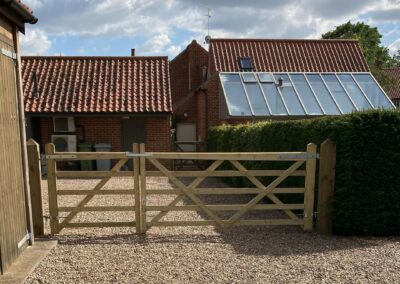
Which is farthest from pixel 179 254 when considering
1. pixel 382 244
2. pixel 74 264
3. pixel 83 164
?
pixel 83 164

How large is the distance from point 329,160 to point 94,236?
3.83m

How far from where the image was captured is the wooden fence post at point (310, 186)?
5.37 metres

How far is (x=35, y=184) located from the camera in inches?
207

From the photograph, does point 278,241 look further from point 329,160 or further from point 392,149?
point 392,149

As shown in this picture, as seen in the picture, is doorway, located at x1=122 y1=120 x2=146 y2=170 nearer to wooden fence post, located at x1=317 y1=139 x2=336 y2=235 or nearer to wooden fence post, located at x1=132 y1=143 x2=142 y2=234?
wooden fence post, located at x1=132 y1=143 x2=142 y2=234

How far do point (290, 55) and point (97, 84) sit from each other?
1124 centimetres

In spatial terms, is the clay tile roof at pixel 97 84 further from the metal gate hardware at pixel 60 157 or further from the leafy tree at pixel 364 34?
the leafy tree at pixel 364 34

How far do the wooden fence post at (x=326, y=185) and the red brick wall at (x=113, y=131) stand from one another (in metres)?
9.21

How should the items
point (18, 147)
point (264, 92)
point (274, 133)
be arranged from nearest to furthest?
1. point (18, 147)
2. point (274, 133)
3. point (264, 92)

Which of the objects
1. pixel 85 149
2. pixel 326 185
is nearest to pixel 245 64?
pixel 85 149

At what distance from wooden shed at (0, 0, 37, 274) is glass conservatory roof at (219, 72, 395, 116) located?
9.68m

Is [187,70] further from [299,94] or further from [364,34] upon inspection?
[364,34]

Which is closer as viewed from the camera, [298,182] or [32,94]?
[298,182]

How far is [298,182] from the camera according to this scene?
6.34 meters
